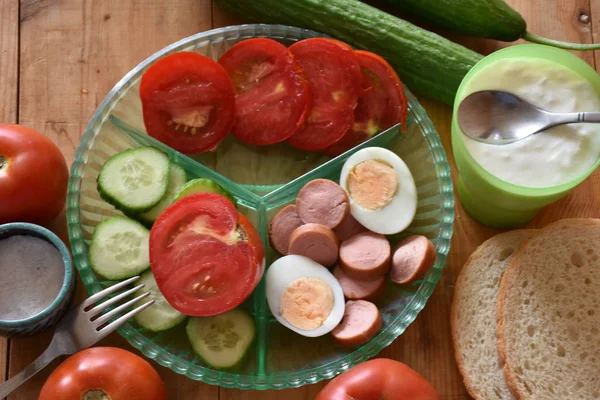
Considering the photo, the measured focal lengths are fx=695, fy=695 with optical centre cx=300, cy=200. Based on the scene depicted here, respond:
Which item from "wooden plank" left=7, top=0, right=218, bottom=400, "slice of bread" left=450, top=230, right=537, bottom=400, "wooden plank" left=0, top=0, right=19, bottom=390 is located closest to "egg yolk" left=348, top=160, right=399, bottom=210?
"slice of bread" left=450, top=230, right=537, bottom=400

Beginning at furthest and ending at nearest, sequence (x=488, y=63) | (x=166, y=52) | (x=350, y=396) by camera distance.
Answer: (x=166, y=52) → (x=488, y=63) → (x=350, y=396)

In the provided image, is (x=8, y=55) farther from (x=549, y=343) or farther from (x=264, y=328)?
(x=549, y=343)

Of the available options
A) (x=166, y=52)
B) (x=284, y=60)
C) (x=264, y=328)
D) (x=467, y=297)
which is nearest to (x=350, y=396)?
(x=264, y=328)

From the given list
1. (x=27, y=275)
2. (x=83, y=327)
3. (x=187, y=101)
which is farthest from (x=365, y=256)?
(x=27, y=275)

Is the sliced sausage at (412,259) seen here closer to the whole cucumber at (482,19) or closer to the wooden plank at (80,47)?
the whole cucumber at (482,19)

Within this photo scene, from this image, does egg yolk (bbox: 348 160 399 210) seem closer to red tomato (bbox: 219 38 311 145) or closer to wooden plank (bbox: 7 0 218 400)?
red tomato (bbox: 219 38 311 145)

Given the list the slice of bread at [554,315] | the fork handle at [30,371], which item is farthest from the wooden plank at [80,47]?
the slice of bread at [554,315]
